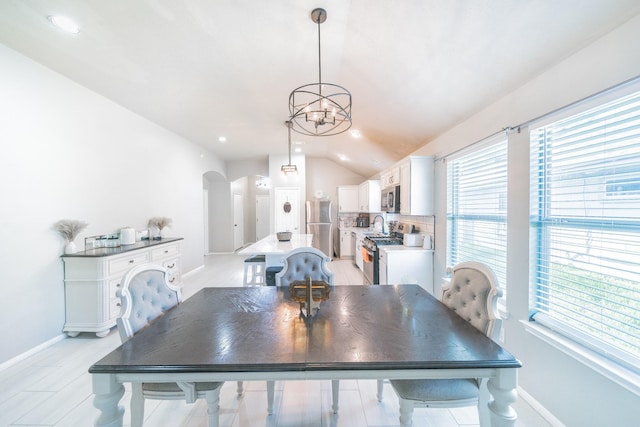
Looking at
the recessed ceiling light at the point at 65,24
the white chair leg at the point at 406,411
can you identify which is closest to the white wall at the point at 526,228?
the white chair leg at the point at 406,411

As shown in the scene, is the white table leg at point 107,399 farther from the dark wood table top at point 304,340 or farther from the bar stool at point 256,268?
the bar stool at point 256,268

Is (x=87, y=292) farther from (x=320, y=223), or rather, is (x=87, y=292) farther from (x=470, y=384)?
(x=320, y=223)

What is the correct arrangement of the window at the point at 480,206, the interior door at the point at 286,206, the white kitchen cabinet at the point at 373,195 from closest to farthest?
the window at the point at 480,206, the white kitchen cabinet at the point at 373,195, the interior door at the point at 286,206

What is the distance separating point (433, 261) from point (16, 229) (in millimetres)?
4709

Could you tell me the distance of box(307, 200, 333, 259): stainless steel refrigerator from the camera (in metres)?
7.06

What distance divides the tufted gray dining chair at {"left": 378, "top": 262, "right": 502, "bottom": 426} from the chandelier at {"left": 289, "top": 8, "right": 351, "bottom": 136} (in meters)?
1.48

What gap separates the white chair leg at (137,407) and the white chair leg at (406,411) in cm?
138

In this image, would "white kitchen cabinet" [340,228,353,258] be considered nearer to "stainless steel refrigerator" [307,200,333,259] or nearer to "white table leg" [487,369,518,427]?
"stainless steel refrigerator" [307,200,333,259]

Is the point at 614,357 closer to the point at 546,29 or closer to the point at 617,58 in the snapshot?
the point at 617,58

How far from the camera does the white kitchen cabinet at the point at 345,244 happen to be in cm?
734

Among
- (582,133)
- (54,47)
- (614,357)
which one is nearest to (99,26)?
(54,47)

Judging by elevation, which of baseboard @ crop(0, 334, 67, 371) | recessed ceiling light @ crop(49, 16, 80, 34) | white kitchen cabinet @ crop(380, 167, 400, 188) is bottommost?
baseboard @ crop(0, 334, 67, 371)

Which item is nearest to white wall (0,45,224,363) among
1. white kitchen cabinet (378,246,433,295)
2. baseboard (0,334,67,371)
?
baseboard (0,334,67,371)

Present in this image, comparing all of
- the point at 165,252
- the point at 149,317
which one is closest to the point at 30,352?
the point at 165,252
